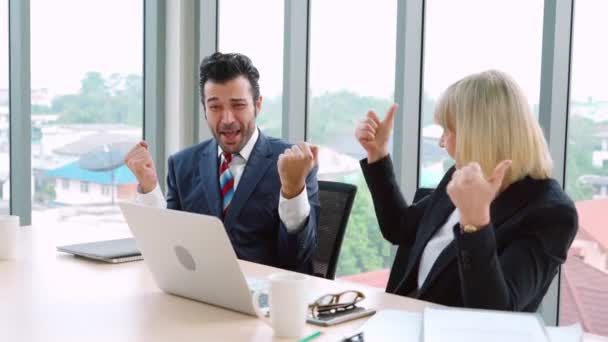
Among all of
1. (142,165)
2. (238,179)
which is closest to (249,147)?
(238,179)

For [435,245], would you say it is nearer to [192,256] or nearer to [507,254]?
[507,254]

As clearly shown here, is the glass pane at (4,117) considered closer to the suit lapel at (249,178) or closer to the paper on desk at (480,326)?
the suit lapel at (249,178)

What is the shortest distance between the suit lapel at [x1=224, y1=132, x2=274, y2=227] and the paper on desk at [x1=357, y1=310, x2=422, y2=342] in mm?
1053

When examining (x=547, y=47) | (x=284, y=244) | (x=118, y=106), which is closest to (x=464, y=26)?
(x=547, y=47)

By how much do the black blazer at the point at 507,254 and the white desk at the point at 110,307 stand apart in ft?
0.52

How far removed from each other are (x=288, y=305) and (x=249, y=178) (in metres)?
1.14

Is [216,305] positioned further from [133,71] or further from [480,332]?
[133,71]

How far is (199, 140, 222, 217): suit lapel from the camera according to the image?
2611mm

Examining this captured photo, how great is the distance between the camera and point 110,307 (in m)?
1.70

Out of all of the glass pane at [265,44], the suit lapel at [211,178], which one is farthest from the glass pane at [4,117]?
the suit lapel at [211,178]

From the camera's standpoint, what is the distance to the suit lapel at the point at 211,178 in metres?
2.61

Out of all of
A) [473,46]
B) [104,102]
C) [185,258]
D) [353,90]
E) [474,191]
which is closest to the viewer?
[474,191]

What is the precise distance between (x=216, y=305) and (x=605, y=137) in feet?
5.96

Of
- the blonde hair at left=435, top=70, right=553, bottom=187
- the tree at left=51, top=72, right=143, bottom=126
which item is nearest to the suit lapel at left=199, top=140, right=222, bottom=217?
the blonde hair at left=435, top=70, right=553, bottom=187
